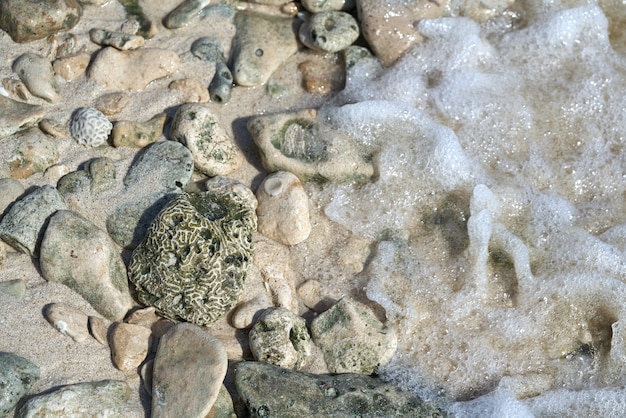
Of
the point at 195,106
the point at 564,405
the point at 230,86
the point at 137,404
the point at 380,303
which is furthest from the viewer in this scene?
the point at 230,86

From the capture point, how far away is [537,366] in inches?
145

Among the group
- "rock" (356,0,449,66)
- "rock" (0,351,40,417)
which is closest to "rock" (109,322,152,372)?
"rock" (0,351,40,417)

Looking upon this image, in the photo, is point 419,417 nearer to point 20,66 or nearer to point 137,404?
point 137,404

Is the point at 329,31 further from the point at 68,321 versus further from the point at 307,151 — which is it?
the point at 68,321

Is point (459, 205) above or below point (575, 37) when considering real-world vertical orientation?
below

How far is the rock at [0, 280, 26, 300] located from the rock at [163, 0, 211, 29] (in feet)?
6.76

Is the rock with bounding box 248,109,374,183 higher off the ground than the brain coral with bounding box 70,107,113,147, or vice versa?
the brain coral with bounding box 70,107,113,147

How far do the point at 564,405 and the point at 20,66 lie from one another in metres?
3.76

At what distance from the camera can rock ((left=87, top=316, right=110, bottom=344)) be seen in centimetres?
347

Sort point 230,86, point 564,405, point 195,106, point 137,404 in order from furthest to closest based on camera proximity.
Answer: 1. point 230,86
2. point 195,106
3. point 564,405
4. point 137,404

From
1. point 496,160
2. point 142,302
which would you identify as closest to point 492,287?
point 496,160

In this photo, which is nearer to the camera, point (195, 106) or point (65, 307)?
point (65, 307)

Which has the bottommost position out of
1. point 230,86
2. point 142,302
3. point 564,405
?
point 564,405

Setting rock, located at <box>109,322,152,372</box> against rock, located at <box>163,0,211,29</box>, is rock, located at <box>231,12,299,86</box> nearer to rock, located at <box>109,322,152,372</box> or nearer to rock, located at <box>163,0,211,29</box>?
rock, located at <box>163,0,211,29</box>
